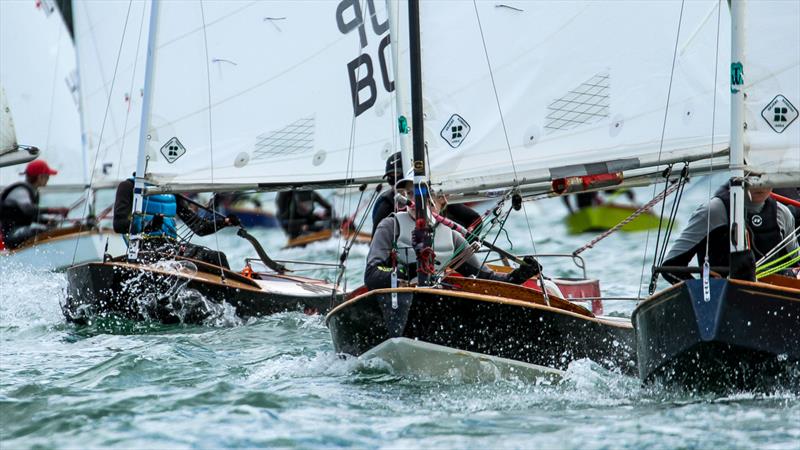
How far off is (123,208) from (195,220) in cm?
77

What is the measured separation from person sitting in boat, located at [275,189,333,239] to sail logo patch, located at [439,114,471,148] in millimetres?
11986

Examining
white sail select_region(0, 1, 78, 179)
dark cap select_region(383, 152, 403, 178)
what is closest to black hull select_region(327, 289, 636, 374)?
dark cap select_region(383, 152, 403, 178)

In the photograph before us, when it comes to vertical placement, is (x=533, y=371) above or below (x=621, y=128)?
below

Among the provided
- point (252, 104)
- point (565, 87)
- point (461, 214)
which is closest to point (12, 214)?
point (252, 104)

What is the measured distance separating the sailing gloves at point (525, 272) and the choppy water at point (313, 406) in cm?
69

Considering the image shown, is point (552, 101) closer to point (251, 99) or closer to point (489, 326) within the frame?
point (489, 326)

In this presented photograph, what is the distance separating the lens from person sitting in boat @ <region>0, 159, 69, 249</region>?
49.5 feet

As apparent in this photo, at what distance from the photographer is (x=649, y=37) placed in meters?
8.45

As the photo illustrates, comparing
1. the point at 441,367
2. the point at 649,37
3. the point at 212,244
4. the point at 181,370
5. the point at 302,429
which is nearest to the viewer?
the point at 302,429

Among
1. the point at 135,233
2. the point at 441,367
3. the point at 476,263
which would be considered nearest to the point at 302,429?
the point at 441,367

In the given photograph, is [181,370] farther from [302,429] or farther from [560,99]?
[560,99]

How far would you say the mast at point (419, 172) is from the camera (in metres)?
7.44

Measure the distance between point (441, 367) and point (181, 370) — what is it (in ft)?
5.44

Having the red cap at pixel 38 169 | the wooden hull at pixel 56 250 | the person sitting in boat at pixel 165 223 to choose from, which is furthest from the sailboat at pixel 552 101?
the wooden hull at pixel 56 250
